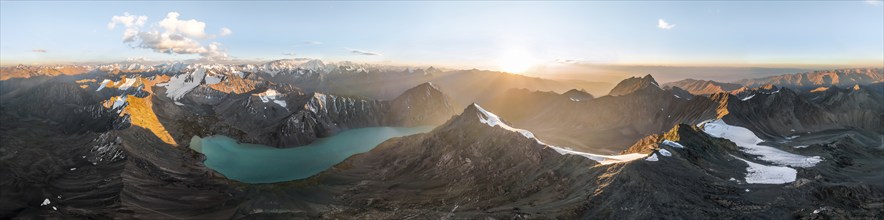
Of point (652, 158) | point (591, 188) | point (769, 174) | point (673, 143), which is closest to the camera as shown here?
point (591, 188)

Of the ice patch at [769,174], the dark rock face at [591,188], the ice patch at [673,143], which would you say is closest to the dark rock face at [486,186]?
the dark rock face at [591,188]

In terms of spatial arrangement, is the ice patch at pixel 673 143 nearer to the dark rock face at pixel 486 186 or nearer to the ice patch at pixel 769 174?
the ice patch at pixel 769 174

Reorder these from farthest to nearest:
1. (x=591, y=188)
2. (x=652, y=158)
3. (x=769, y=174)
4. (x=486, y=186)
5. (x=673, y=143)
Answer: (x=486, y=186), (x=673, y=143), (x=769, y=174), (x=652, y=158), (x=591, y=188)

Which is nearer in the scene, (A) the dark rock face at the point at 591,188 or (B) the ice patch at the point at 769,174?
(A) the dark rock face at the point at 591,188

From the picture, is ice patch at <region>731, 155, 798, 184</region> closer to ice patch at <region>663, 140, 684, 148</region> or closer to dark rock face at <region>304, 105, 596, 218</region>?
ice patch at <region>663, 140, 684, 148</region>

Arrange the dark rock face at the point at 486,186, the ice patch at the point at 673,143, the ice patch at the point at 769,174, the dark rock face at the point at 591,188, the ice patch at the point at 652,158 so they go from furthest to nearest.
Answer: the ice patch at the point at 673,143
the ice patch at the point at 769,174
the ice patch at the point at 652,158
the dark rock face at the point at 486,186
the dark rock face at the point at 591,188

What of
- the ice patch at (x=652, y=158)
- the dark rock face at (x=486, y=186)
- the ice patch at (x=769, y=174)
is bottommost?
the dark rock face at (x=486, y=186)

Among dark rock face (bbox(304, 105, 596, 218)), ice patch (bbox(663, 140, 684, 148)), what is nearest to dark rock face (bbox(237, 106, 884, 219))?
dark rock face (bbox(304, 105, 596, 218))

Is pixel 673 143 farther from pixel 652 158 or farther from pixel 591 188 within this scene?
pixel 591 188

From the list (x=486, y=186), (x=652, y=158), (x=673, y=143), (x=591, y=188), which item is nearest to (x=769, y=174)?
(x=673, y=143)
